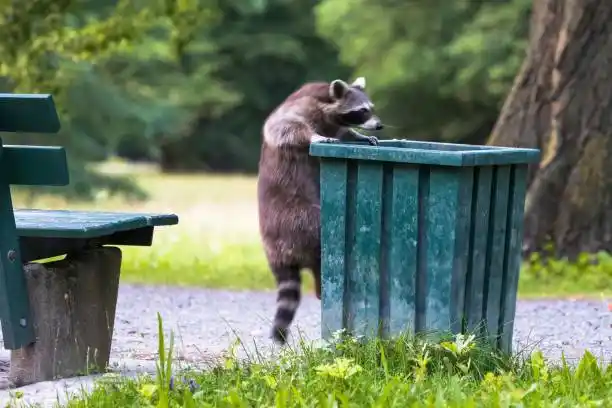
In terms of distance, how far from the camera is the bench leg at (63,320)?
5742mm

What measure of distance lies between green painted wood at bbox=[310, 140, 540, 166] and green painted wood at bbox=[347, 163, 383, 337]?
87 mm

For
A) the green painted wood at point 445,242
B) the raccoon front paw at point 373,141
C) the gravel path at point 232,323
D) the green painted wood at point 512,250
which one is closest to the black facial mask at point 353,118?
the raccoon front paw at point 373,141

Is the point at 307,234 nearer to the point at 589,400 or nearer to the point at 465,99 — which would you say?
the point at 589,400

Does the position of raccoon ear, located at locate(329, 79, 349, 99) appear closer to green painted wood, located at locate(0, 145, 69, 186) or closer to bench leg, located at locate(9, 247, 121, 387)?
bench leg, located at locate(9, 247, 121, 387)

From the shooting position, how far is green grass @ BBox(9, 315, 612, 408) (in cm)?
473

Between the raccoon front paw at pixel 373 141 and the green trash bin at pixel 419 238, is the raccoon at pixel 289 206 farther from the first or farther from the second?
the green trash bin at pixel 419 238

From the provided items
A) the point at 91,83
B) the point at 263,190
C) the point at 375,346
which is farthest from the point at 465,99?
the point at 375,346

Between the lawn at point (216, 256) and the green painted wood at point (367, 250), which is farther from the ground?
the green painted wood at point (367, 250)

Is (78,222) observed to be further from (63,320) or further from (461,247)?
(461,247)

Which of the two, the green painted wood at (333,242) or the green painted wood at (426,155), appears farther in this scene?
the green painted wood at (333,242)

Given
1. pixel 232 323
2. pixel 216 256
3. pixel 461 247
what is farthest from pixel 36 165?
pixel 216 256

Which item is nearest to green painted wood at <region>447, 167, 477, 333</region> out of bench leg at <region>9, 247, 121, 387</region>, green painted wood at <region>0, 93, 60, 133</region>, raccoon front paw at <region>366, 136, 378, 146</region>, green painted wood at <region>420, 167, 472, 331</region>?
green painted wood at <region>420, 167, 472, 331</region>

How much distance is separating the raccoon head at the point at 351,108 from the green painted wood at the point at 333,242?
160 centimetres

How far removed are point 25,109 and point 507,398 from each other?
259cm
